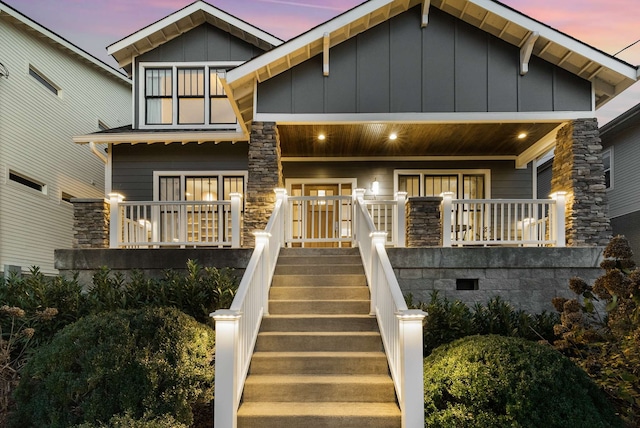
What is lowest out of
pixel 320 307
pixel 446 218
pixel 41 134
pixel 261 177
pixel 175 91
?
pixel 320 307

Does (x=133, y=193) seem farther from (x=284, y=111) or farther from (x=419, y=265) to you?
(x=419, y=265)

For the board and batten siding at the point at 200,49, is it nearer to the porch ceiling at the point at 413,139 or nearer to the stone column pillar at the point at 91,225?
the porch ceiling at the point at 413,139

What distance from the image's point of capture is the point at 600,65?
767cm

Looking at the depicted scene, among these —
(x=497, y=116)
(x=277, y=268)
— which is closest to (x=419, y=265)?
(x=277, y=268)

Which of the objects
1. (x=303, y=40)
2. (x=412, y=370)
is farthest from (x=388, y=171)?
Answer: (x=412, y=370)

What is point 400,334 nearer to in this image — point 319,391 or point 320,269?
point 319,391

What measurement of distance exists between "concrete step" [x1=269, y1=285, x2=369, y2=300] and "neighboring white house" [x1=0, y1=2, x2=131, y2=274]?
732 centimetres

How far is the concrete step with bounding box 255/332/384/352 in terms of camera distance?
17.1 ft

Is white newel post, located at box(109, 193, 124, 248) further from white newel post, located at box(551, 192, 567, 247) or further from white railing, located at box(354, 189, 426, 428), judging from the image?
white newel post, located at box(551, 192, 567, 247)

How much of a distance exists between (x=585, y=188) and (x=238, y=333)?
6.47 meters

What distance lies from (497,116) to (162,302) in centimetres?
623

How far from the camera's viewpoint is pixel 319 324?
18.2ft

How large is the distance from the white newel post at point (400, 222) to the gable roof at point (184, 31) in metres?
5.13

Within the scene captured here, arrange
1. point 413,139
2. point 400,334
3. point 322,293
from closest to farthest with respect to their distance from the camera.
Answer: point 400,334, point 322,293, point 413,139
